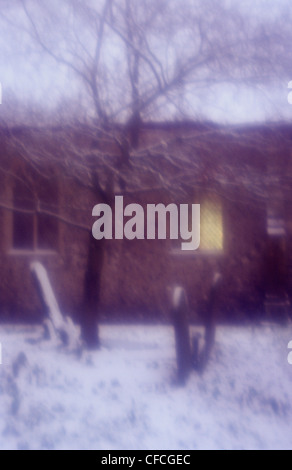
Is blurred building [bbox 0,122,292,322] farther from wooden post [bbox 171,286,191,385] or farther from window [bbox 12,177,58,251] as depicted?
wooden post [bbox 171,286,191,385]

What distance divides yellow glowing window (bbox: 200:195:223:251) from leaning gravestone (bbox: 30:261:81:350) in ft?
7.82

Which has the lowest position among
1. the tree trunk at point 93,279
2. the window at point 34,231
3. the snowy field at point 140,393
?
the snowy field at point 140,393

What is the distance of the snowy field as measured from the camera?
2979mm

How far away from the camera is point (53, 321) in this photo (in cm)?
470

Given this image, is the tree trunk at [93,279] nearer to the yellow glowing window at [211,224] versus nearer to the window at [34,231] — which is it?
the window at [34,231]

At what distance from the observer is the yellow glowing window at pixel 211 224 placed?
18.5ft

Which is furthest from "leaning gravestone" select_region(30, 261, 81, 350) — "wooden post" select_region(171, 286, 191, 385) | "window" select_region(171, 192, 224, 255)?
"window" select_region(171, 192, 224, 255)

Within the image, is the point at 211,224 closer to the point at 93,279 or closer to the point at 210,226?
the point at 210,226

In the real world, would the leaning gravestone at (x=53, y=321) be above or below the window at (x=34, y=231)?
below

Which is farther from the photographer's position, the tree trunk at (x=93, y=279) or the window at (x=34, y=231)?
the window at (x=34, y=231)

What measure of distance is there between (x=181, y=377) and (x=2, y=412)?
1.67 m

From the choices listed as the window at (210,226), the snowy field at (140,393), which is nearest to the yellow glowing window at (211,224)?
the window at (210,226)

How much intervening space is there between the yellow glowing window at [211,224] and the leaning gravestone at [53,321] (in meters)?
2.38

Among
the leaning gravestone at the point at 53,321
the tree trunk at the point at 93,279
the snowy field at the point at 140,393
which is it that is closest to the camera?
the snowy field at the point at 140,393
